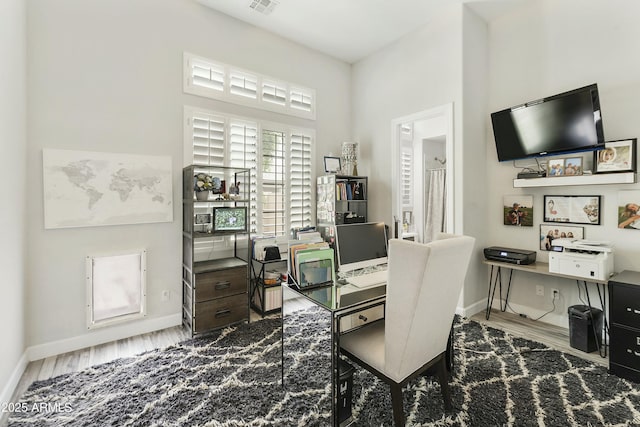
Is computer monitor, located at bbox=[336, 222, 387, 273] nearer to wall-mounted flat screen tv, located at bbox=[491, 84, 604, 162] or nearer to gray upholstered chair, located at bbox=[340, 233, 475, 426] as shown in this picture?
gray upholstered chair, located at bbox=[340, 233, 475, 426]

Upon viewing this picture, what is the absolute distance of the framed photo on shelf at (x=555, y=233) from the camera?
295cm

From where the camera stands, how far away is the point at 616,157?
2.61 metres

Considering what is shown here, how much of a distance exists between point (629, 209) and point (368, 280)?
2.53m

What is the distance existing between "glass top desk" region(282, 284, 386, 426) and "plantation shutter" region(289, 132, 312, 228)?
2.06 m

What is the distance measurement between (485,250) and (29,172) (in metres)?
4.43

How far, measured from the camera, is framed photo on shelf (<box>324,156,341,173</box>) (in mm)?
4172

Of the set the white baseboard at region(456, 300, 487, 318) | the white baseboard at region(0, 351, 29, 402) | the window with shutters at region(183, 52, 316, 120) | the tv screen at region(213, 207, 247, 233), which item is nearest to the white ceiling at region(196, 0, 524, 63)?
the window with shutters at region(183, 52, 316, 120)

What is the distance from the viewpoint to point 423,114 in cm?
367

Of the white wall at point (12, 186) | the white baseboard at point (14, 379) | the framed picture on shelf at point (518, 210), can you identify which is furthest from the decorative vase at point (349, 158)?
the white baseboard at point (14, 379)

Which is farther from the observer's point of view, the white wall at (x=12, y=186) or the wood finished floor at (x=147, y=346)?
the wood finished floor at (x=147, y=346)

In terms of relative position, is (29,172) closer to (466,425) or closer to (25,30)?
(25,30)

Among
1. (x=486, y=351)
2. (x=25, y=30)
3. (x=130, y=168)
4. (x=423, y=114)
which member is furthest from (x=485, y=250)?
(x=25, y=30)

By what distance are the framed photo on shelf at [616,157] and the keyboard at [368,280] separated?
2.31m

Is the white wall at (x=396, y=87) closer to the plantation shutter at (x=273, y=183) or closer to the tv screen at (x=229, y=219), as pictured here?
the plantation shutter at (x=273, y=183)
